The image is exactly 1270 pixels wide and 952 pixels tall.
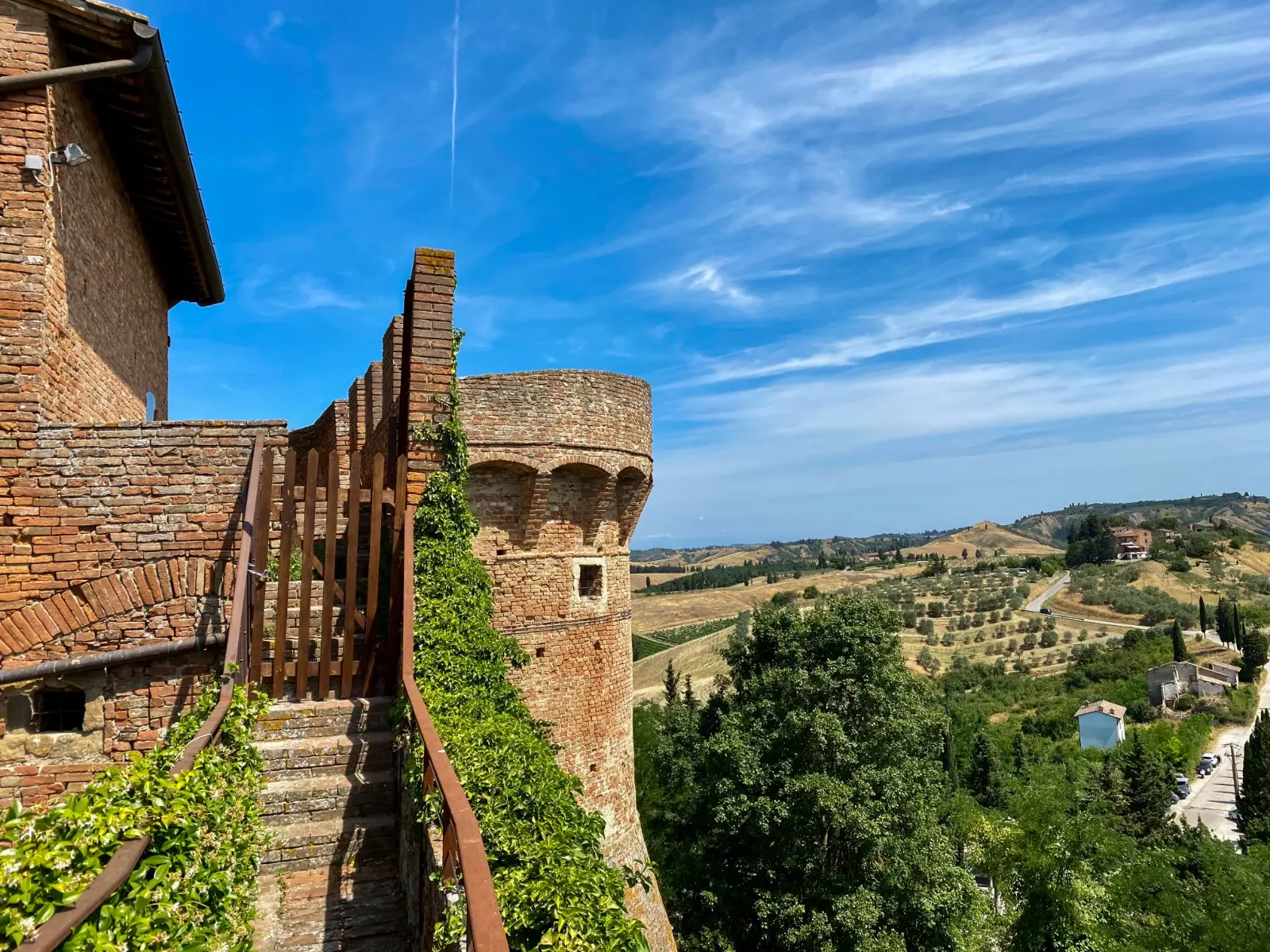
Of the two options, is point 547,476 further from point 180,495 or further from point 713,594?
point 713,594

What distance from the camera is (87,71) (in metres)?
7.19

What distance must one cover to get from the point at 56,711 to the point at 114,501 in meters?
1.97

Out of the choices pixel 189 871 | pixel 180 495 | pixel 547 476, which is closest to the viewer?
pixel 189 871

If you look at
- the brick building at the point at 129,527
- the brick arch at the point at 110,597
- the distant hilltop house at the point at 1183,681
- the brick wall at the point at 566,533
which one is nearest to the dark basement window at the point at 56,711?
the brick building at the point at 129,527

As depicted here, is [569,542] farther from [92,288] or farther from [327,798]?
[92,288]

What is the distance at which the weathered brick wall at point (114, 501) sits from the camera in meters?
6.55

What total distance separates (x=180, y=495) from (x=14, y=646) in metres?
1.83

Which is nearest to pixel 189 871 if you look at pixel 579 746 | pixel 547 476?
pixel 547 476

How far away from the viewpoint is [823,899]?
53.2 feet

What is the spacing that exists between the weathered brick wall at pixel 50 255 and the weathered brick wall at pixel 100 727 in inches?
92.2

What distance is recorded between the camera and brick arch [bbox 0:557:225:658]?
647 centimetres

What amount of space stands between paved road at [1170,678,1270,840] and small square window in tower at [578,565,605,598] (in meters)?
42.0

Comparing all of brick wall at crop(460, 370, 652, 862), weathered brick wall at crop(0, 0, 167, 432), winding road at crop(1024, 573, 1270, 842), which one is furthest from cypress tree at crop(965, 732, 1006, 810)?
weathered brick wall at crop(0, 0, 167, 432)

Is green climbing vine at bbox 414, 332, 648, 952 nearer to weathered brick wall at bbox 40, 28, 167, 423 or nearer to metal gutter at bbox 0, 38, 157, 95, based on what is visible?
weathered brick wall at bbox 40, 28, 167, 423
